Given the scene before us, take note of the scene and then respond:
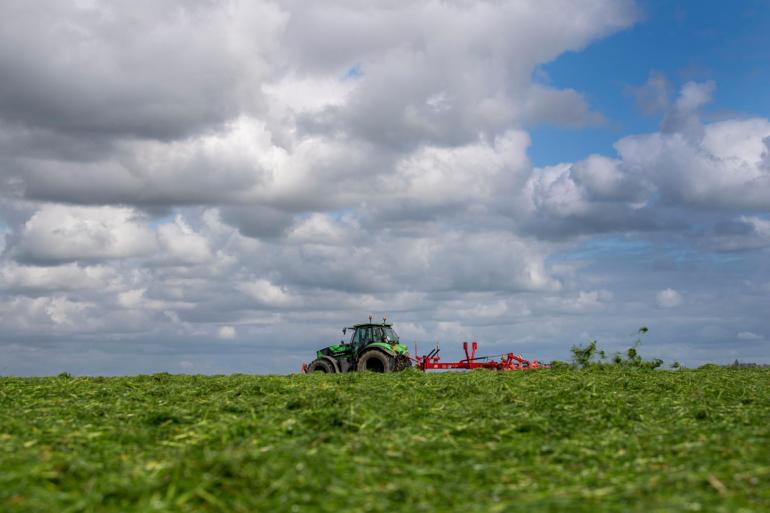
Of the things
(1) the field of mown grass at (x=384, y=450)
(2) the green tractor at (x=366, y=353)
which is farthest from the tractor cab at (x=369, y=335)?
(1) the field of mown grass at (x=384, y=450)

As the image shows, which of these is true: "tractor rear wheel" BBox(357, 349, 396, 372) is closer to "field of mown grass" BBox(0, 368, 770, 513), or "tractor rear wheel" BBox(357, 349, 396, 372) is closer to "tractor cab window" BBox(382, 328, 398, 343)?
"tractor cab window" BBox(382, 328, 398, 343)

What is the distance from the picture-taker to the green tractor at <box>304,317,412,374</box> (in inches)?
1102

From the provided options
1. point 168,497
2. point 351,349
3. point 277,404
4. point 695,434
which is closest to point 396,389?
point 277,404

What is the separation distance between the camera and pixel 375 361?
28.3 meters

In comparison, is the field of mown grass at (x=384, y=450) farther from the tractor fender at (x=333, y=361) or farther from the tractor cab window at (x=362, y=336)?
the tractor fender at (x=333, y=361)

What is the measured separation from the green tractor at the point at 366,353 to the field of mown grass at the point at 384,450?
12689mm

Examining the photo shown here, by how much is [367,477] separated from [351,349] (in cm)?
2261

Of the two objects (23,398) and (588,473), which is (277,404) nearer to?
(23,398)

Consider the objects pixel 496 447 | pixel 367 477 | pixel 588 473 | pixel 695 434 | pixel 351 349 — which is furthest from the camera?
pixel 351 349

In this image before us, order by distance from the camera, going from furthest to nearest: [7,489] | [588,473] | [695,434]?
[695,434] → [588,473] → [7,489]

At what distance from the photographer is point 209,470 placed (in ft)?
23.1

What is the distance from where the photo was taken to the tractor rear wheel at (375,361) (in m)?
27.6

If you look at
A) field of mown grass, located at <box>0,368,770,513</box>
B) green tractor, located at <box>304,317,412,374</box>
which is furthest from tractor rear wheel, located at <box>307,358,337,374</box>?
field of mown grass, located at <box>0,368,770,513</box>

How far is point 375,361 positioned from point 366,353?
52cm
